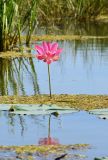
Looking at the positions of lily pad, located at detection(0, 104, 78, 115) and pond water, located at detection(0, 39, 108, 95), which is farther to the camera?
pond water, located at detection(0, 39, 108, 95)

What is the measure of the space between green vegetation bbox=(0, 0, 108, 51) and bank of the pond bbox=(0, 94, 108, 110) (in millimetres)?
4818

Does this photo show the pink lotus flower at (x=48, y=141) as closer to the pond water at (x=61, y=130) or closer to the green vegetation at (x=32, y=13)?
the pond water at (x=61, y=130)

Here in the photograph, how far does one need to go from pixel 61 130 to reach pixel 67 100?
1.28m

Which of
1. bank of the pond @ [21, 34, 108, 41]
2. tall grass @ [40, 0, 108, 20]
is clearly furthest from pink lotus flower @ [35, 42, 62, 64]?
tall grass @ [40, 0, 108, 20]

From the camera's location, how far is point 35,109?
5891 millimetres

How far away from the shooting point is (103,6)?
70.9 feet

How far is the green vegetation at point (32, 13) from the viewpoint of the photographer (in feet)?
38.1

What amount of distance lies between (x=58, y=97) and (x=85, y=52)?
522 cm

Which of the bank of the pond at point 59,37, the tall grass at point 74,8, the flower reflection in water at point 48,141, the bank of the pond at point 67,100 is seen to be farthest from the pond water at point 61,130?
the tall grass at point 74,8

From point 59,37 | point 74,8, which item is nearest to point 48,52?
point 59,37

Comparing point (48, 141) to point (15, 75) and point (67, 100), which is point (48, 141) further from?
point (15, 75)

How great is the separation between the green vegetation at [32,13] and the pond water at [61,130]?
587 cm

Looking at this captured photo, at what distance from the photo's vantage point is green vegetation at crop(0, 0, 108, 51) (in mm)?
11617

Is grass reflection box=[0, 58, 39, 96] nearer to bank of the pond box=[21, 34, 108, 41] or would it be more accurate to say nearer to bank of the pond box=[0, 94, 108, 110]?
bank of the pond box=[0, 94, 108, 110]
